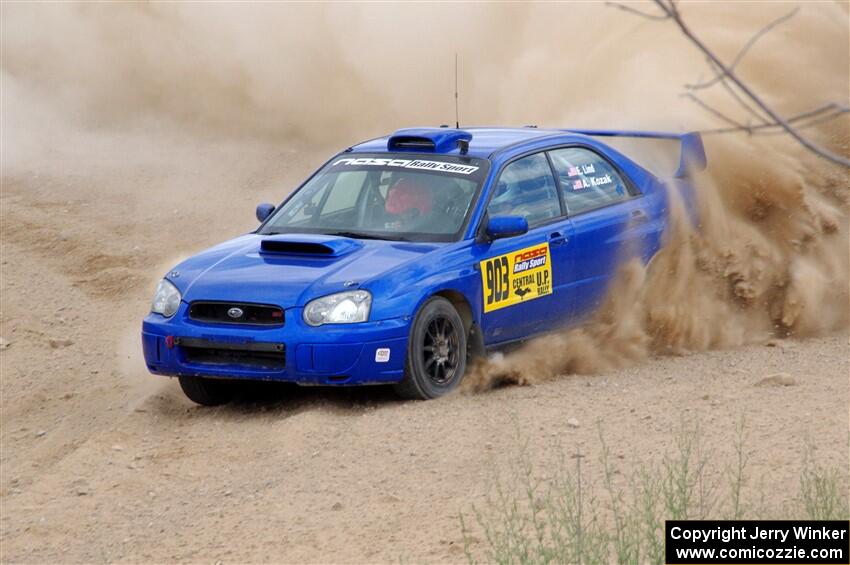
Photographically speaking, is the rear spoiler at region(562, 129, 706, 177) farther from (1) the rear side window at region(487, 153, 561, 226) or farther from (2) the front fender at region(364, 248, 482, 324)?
(2) the front fender at region(364, 248, 482, 324)

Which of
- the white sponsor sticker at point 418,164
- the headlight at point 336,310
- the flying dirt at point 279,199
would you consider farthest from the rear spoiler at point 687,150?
the headlight at point 336,310

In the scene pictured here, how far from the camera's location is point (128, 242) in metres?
14.2

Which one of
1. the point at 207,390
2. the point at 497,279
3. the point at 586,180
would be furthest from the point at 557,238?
the point at 207,390

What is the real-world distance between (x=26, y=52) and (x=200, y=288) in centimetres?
1364

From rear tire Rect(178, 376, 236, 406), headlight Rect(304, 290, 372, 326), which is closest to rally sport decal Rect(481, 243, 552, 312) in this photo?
headlight Rect(304, 290, 372, 326)

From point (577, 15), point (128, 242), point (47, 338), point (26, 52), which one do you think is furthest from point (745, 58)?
Answer: point (26, 52)

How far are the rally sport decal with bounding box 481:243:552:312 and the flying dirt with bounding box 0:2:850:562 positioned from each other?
1.21 feet

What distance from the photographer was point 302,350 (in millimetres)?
7930

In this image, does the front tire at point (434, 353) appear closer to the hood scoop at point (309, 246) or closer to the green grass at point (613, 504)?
the hood scoop at point (309, 246)

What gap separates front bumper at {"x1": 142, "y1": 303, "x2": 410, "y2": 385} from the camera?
7945 millimetres

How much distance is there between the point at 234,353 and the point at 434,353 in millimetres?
1087

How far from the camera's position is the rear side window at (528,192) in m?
8.98

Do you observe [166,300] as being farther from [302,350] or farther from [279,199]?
[279,199]

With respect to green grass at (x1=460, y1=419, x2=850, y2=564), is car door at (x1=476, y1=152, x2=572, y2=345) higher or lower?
higher
